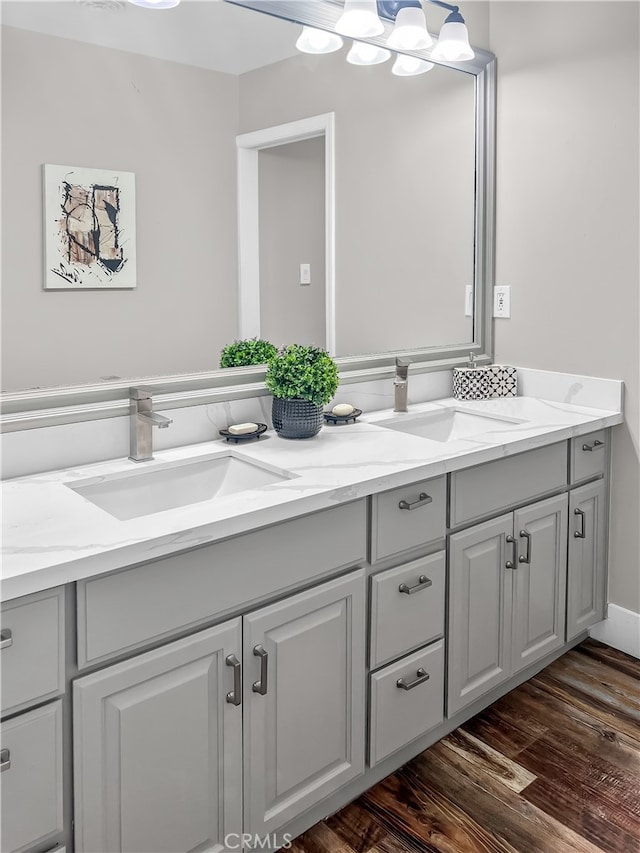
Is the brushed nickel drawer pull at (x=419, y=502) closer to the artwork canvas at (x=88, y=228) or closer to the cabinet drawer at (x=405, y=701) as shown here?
the cabinet drawer at (x=405, y=701)

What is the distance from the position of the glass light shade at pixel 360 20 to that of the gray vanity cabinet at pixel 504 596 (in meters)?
1.46

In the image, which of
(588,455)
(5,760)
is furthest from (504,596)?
(5,760)

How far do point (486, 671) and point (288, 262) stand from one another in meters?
1.31

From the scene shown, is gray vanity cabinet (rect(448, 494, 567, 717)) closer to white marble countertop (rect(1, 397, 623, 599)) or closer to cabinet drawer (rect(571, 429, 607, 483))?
cabinet drawer (rect(571, 429, 607, 483))

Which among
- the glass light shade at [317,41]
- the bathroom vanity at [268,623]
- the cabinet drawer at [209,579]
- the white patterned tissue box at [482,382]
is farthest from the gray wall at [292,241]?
the cabinet drawer at [209,579]

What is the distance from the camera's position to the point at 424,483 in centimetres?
182

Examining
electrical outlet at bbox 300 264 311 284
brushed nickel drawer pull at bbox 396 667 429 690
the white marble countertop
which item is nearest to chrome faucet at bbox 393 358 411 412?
the white marble countertop

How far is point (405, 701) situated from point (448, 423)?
0.97 metres

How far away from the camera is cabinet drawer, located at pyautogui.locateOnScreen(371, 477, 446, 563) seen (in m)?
1.71

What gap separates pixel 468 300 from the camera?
2711 mm

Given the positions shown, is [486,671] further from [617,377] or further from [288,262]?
[288,262]

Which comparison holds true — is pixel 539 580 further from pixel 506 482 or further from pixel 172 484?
pixel 172 484

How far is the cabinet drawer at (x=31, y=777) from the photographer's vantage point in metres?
1.17

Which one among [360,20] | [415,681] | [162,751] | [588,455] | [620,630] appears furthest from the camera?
[620,630]
